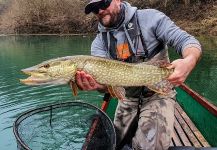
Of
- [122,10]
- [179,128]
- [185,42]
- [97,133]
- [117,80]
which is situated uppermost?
[122,10]

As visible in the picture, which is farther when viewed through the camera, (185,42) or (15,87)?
(15,87)

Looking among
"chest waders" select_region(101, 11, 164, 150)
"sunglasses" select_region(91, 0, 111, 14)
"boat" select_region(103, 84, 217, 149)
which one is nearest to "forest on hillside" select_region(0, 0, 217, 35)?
"boat" select_region(103, 84, 217, 149)

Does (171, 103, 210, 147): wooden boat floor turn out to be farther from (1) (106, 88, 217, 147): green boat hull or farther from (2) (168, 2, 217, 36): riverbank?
(2) (168, 2, 217, 36): riverbank

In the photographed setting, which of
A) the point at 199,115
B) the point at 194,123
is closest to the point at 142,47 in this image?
the point at 199,115

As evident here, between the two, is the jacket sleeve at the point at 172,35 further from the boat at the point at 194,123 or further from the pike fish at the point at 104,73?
the boat at the point at 194,123

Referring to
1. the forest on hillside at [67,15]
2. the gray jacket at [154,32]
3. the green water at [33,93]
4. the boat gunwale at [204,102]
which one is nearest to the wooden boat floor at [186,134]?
the boat gunwale at [204,102]

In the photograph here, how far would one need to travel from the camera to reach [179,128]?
241 inches

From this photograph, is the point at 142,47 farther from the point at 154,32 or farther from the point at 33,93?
the point at 33,93

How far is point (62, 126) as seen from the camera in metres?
5.99

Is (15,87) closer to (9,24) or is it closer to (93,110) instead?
(93,110)

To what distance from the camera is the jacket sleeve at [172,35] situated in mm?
3828

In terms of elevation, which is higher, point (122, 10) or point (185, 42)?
point (122, 10)

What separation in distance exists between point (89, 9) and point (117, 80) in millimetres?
1054

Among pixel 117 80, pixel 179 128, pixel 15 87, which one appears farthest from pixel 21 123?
pixel 15 87
